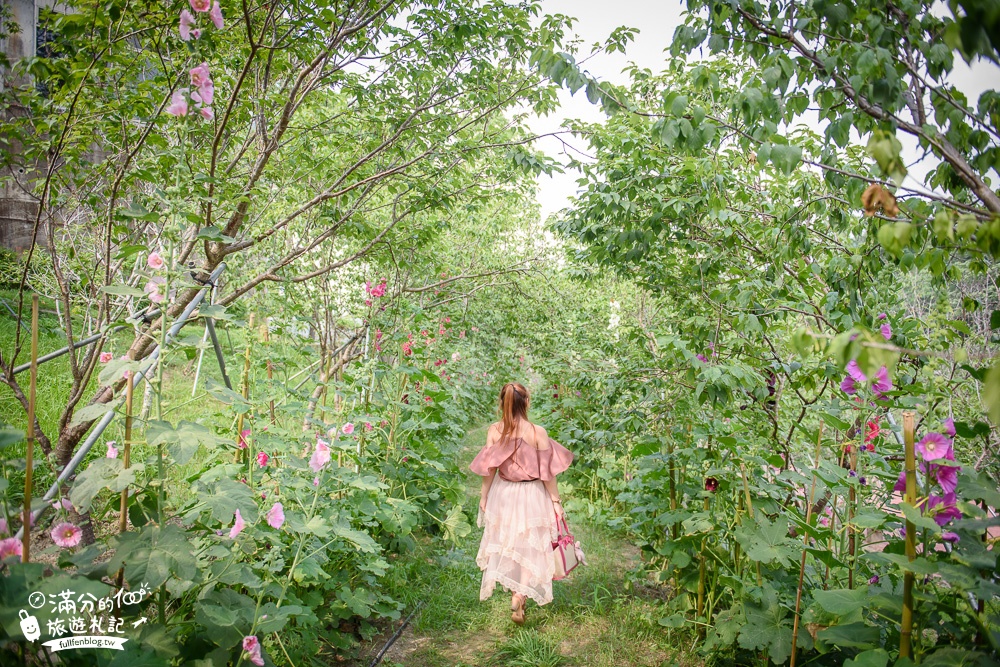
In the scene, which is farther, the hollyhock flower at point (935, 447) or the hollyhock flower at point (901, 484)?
the hollyhock flower at point (901, 484)

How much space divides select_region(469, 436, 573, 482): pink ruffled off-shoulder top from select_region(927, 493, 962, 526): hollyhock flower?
1830 mm

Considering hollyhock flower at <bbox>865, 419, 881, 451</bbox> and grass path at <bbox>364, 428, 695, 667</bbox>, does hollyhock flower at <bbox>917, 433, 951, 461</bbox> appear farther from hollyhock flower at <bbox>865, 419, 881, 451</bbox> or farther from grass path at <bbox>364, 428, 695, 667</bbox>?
grass path at <bbox>364, 428, 695, 667</bbox>

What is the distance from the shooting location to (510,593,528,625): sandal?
2922 millimetres

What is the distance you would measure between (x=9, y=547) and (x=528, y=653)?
210 cm

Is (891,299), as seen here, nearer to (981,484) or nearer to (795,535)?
(795,535)

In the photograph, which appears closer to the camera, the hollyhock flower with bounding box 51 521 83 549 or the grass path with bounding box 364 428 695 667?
the hollyhock flower with bounding box 51 521 83 549

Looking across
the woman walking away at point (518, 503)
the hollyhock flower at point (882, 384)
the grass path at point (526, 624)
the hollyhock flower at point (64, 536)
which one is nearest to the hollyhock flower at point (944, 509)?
the hollyhock flower at point (882, 384)

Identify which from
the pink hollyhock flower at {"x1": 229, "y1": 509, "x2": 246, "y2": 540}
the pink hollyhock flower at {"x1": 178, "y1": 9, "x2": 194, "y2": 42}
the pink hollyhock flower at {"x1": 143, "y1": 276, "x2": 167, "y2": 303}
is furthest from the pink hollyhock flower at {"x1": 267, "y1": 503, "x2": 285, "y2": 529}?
the pink hollyhock flower at {"x1": 178, "y1": 9, "x2": 194, "y2": 42}

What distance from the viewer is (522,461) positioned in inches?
123

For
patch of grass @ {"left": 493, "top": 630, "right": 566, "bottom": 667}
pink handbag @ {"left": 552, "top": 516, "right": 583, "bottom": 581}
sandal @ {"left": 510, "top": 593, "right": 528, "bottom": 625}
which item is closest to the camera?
patch of grass @ {"left": 493, "top": 630, "right": 566, "bottom": 667}

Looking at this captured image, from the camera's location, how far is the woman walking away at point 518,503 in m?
2.99

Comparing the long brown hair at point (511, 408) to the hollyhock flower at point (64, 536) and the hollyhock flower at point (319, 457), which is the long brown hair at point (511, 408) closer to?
the hollyhock flower at point (319, 457)

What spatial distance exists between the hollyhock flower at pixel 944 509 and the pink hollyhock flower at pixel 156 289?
6.81 feet

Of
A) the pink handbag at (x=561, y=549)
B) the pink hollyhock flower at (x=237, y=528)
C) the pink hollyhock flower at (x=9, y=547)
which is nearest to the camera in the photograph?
the pink hollyhock flower at (x=9, y=547)
